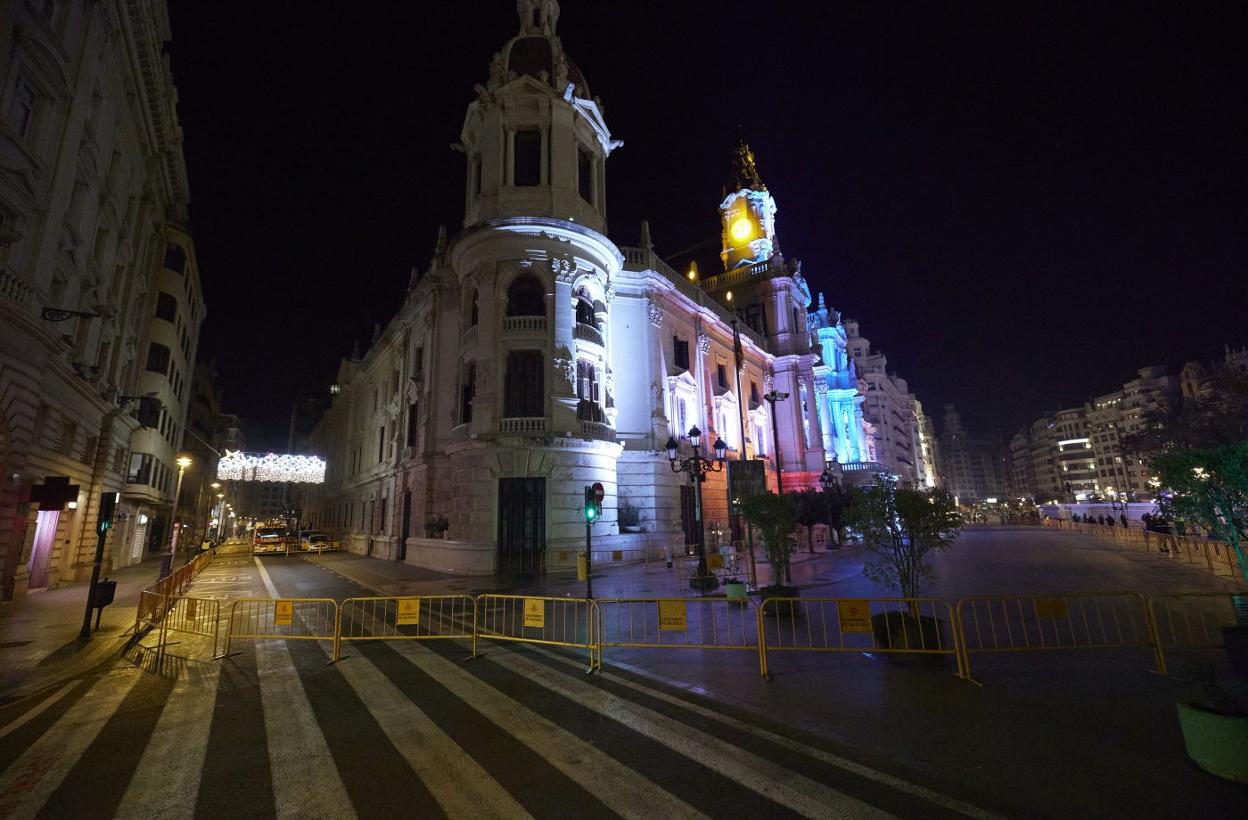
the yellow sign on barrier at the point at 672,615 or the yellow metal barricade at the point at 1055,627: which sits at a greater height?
the yellow sign on barrier at the point at 672,615

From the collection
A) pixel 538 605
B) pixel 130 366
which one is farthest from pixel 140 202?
Answer: pixel 538 605

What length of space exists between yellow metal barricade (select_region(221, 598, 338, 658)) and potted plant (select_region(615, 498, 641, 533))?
1447cm

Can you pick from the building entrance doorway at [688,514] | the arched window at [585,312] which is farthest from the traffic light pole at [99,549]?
the building entrance doorway at [688,514]

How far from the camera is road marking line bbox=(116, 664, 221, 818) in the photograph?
421 centimetres

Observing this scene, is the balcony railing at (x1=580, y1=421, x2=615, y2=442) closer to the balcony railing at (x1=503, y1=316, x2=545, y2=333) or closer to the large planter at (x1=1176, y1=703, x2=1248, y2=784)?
the balcony railing at (x1=503, y1=316, x2=545, y2=333)

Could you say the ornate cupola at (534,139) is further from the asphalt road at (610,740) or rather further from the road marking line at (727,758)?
the road marking line at (727,758)

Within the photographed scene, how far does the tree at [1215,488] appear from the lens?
9.97m

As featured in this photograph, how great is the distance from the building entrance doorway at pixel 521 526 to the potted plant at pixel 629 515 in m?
5.51

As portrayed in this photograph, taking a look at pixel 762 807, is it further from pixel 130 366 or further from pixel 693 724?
pixel 130 366

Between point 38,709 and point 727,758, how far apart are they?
8756mm

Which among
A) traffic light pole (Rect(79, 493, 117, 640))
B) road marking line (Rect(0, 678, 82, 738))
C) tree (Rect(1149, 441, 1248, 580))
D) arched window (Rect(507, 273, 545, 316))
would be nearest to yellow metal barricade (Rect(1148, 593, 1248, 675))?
tree (Rect(1149, 441, 1248, 580))

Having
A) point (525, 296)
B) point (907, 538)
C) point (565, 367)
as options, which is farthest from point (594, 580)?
point (525, 296)

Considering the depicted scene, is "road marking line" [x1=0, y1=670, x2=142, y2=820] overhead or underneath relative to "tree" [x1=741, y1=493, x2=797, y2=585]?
underneath

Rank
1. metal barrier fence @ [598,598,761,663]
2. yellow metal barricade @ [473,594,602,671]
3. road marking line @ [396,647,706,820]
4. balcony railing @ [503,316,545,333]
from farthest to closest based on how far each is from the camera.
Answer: balcony railing @ [503,316,545,333] < yellow metal barricade @ [473,594,602,671] < metal barrier fence @ [598,598,761,663] < road marking line @ [396,647,706,820]
